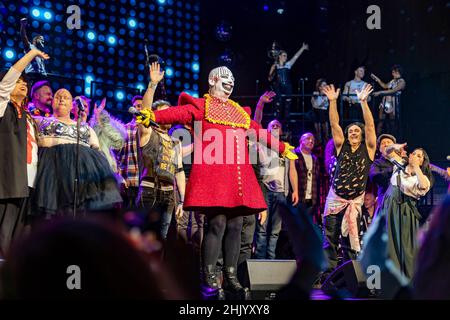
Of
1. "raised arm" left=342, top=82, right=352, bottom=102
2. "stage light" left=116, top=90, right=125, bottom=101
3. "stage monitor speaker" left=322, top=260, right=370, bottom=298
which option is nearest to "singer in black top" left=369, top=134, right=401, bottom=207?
"stage monitor speaker" left=322, top=260, right=370, bottom=298

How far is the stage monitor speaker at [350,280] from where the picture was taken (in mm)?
3968

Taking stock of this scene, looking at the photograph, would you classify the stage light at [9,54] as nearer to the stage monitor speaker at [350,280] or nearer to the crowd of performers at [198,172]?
the crowd of performers at [198,172]

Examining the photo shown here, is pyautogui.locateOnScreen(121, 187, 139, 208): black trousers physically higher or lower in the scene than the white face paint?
lower

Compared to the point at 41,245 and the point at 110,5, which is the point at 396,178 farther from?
the point at 110,5

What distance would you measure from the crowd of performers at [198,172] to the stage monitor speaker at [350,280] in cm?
46

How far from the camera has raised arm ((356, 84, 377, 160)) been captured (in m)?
5.42

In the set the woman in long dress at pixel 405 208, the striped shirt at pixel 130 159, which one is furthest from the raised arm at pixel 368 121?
the striped shirt at pixel 130 159

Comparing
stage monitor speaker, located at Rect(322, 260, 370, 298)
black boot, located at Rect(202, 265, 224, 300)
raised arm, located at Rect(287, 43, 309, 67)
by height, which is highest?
raised arm, located at Rect(287, 43, 309, 67)

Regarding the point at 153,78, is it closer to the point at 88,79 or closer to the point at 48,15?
the point at 48,15

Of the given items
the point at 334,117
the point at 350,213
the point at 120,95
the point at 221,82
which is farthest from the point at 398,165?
the point at 120,95

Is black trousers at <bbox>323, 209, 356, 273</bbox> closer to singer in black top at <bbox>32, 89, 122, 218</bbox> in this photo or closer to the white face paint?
the white face paint

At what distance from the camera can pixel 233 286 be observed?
3.76m

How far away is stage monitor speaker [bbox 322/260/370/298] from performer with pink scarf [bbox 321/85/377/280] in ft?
3.37

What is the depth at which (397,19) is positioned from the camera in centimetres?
1038
